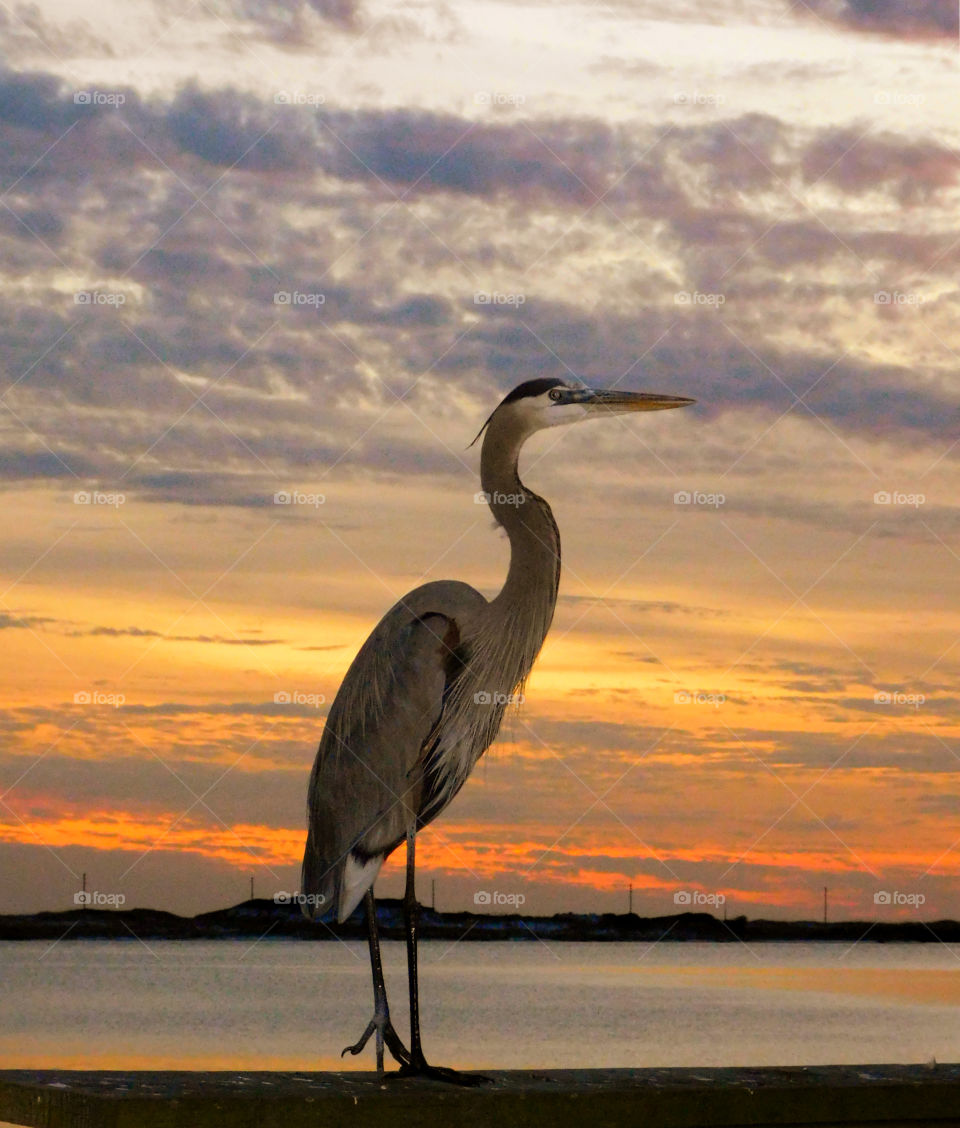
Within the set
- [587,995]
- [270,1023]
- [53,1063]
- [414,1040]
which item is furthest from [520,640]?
[587,995]

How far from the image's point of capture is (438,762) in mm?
7645

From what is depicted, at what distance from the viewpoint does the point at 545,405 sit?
301 inches

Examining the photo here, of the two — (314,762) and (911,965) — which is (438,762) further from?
(911,965)

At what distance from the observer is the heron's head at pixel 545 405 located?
761 cm

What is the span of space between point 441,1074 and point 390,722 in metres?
1.84

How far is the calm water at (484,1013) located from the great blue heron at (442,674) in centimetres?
1820

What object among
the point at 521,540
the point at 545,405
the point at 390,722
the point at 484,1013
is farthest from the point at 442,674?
the point at 484,1013

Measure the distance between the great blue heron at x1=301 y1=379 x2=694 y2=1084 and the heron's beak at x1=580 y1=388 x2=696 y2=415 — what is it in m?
0.02

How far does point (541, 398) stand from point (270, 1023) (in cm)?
3791

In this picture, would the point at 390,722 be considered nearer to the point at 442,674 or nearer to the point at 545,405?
the point at 442,674

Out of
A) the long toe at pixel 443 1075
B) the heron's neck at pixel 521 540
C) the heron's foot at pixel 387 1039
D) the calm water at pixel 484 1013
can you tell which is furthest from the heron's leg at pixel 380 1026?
the calm water at pixel 484 1013

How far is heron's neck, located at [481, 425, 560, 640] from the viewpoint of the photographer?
7586 mm

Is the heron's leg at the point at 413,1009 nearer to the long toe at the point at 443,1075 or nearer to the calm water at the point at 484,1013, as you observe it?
the long toe at the point at 443,1075

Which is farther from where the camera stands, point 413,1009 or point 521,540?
point 521,540
